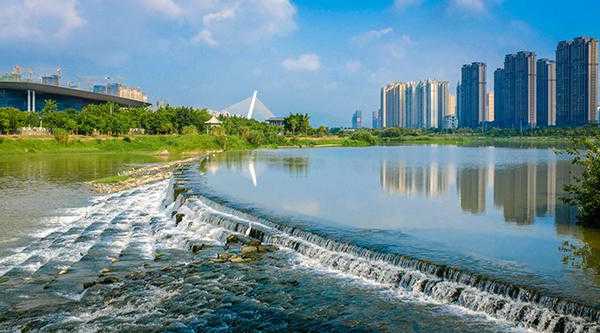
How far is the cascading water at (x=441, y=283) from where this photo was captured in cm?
808

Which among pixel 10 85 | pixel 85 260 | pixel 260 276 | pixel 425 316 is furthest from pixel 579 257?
pixel 10 85

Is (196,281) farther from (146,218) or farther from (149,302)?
(146,218)

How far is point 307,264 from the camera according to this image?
12141mm

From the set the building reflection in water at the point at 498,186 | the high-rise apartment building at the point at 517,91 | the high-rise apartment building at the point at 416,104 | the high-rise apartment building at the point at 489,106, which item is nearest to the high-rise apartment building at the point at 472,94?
the high-rise apartment building at the point at 489,106

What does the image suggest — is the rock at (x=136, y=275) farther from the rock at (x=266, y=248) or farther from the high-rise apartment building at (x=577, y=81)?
the high-rise apartment building at (x=577, y=81)

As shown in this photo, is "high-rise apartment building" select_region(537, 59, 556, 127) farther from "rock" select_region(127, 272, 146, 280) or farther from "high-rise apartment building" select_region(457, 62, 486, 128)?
"rock" select_region(127, 272, 146, 280)

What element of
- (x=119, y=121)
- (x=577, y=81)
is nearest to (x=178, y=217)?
(x=119, y=121)

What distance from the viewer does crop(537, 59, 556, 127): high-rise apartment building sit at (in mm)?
124812

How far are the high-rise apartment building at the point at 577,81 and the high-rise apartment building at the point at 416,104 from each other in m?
59.4

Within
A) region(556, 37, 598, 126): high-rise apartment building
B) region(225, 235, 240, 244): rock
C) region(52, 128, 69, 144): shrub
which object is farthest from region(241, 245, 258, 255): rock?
region(556, 37, 598, 126): high-rise apartment building

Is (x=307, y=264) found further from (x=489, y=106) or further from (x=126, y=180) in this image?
(x=489, y=106)

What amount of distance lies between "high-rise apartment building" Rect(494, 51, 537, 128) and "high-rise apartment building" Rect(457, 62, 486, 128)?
11.6 m

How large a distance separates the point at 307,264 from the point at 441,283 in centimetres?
340

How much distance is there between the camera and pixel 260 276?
37.4 feet
